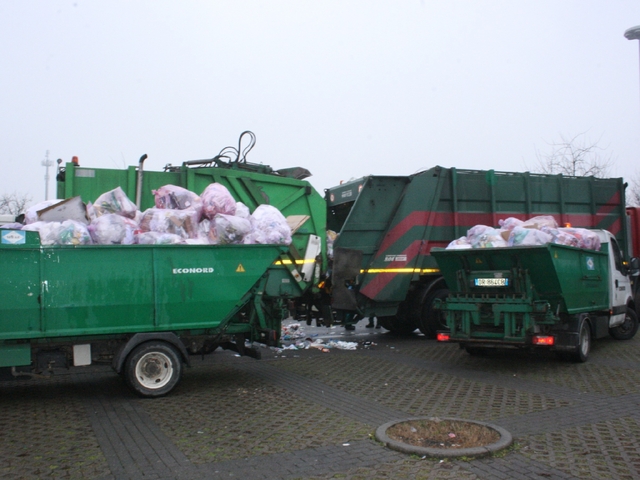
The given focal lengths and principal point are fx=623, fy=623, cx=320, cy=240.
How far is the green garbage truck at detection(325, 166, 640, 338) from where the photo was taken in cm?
1068

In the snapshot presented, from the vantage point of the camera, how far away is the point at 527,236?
27.8ft

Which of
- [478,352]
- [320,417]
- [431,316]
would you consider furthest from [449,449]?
[431,316]

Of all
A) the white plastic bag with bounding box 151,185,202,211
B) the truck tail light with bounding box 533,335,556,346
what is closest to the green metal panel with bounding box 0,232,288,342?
the white plastic bag with bounding box 151,185,202,211

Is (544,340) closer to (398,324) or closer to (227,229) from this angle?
(227,229)

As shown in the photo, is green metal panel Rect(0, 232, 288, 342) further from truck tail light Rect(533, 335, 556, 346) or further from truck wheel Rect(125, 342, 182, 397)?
truck tail light Rect(533, 335, 556, 346)

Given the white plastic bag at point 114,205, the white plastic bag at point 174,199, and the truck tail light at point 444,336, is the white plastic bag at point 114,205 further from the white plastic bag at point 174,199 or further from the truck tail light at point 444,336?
the truck tail light at point 444,336

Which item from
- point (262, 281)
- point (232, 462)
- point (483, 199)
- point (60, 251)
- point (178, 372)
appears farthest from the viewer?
point (483, 199)

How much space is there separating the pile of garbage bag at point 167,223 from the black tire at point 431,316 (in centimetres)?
418

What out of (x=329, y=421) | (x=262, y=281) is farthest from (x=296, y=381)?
(x=329, y=421)

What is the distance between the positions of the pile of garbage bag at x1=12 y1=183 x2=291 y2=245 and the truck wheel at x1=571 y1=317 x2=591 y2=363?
13.7 feet

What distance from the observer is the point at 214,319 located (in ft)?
23.6

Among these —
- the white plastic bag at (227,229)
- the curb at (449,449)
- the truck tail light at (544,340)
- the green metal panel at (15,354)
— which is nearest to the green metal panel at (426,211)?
the white plastic bag at (227,229)

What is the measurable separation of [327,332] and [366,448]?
27.7ft

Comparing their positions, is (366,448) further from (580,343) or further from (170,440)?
(580,343)
